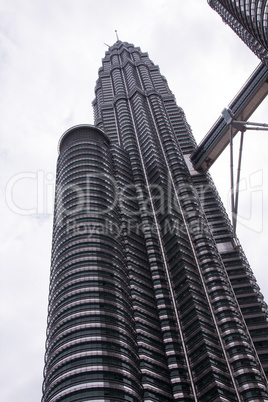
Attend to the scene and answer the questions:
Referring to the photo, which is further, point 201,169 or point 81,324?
point 201,169

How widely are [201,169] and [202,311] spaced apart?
54.3 meters

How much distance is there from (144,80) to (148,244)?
106 metres

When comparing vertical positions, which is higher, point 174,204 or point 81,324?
point 174,204

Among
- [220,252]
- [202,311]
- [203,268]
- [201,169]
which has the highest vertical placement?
[201,169]

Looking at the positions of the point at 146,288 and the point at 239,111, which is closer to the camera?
the point at 239,111

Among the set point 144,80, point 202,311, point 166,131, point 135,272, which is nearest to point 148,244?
point 135,272

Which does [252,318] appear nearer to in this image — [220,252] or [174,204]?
[220,252]

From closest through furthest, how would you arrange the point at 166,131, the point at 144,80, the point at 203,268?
the point at 203,268 < the point at 166,131 < the point at 144,80

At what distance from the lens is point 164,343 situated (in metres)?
95.1

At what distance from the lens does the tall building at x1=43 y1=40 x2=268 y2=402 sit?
Result: 3095 inches

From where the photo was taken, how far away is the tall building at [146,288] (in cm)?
7862

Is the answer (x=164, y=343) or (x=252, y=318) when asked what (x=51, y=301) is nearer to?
(x=164, y=343)

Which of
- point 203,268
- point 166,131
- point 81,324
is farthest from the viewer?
point 166,131

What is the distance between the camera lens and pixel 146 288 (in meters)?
108
